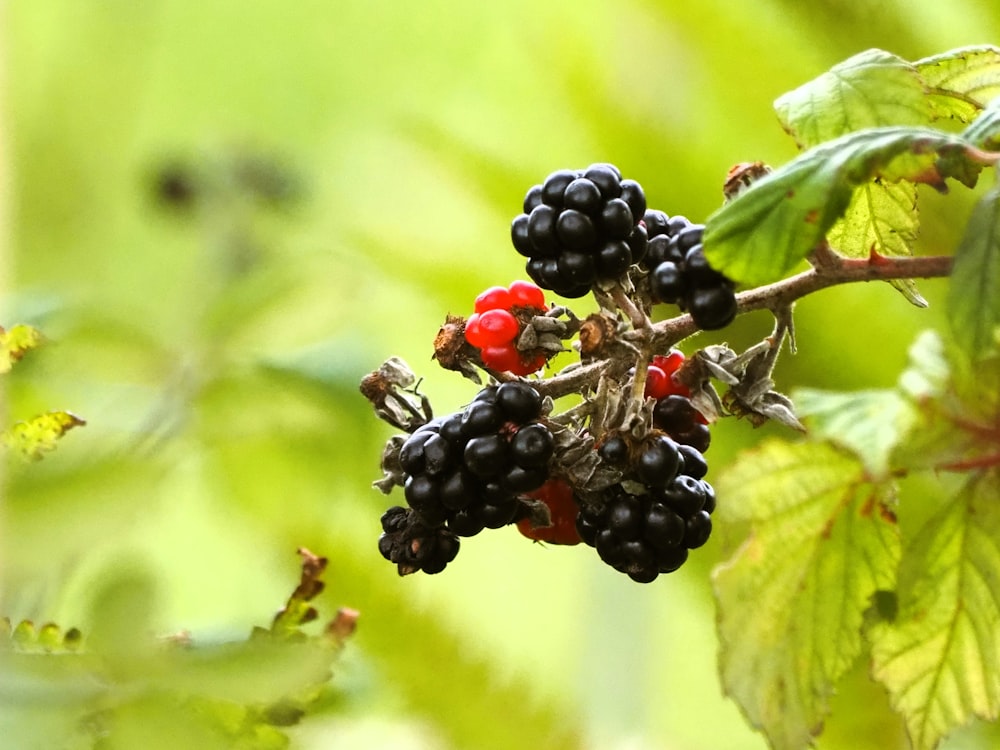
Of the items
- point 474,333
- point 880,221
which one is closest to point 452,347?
point 474,333

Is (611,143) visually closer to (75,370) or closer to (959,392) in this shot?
(75,370)

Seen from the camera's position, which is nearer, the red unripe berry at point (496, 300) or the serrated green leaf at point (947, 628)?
the serrated green leaf at point (947, 628)

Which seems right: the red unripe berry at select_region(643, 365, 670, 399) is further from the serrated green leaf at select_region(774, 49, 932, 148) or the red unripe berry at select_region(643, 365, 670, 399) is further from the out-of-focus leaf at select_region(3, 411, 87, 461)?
the out-of-focus leaf at select_region(3, 411, 87, 461)

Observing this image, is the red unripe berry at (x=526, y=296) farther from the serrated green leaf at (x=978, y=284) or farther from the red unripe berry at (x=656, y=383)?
the serrated green leaf at (x=978, y=284)

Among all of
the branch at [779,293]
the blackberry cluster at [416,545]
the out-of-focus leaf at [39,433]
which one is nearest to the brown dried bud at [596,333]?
the branch at [779,293]

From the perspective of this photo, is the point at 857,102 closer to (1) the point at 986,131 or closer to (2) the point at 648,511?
(1) the point at 986,131
